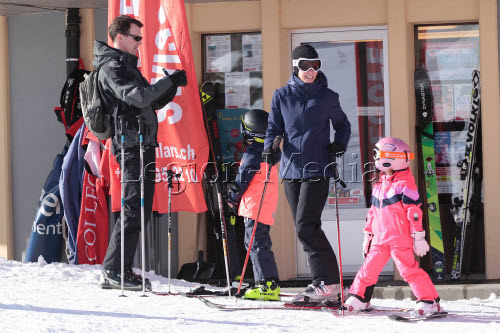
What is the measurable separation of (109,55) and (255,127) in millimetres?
1149

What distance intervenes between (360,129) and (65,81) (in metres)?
2.88

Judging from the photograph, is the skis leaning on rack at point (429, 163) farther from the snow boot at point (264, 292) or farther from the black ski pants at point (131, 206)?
the black ski pants at point (131, 206)

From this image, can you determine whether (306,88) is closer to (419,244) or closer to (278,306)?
(419,244)

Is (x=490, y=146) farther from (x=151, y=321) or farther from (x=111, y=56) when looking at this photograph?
(x=151, y=321)

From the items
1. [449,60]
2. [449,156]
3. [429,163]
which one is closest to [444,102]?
[449,60]

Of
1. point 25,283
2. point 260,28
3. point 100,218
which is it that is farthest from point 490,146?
point 25,283

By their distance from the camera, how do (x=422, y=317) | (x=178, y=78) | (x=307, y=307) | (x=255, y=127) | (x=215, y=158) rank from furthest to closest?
(x=215, y=158) < (x=255, y=127) < (x=178, y=78) < (x=307, y=307) < (x=422, y=317)

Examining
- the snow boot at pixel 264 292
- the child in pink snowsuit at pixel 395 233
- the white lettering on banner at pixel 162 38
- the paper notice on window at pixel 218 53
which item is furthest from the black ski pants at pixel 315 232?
the paper notice on window at pixel 218 53

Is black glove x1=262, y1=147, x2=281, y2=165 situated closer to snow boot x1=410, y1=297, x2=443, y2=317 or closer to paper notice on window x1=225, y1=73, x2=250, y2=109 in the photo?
snow boot x1=410, y1=297, x2=443, y2=317

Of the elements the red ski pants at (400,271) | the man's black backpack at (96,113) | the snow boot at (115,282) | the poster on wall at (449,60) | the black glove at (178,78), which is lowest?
the snow boot at (115,282)

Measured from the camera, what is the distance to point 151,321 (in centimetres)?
564

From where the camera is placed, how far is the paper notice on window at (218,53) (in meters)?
9.34

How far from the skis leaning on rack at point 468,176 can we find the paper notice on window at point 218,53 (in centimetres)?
231

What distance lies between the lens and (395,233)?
19.7 feet
